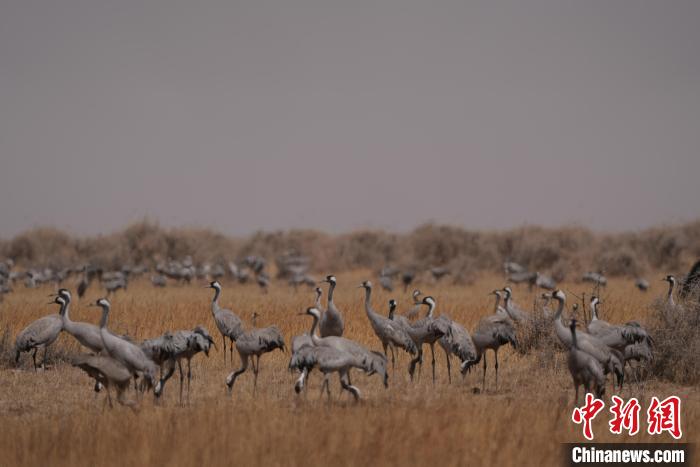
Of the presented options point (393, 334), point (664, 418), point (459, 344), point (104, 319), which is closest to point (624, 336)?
point (459, 344)

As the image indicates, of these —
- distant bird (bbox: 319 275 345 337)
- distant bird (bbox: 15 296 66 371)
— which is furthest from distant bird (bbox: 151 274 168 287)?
distant bird (bbox: 15 296 66 371)

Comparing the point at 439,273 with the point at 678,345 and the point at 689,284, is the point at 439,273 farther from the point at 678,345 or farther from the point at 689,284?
the point at 678,345

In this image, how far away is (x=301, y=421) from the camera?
804 cm

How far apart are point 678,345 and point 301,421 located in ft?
22.5

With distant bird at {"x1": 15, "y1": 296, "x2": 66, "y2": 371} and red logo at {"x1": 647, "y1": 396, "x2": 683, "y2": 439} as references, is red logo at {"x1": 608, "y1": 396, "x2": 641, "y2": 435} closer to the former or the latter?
red logo at {"x1": 647, "y1": 396, "x2": 683, "y2": 439}

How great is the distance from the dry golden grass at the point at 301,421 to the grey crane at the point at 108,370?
0.35 metres

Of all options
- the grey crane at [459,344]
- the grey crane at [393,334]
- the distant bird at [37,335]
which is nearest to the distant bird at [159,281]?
the distant bird at [37,335]

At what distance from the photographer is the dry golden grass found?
689 cm

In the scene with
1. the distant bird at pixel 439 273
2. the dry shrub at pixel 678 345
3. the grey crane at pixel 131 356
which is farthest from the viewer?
the distant bird at pixel 439 273

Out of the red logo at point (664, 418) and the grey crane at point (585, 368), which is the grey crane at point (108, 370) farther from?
the red logo at point (664, 418)

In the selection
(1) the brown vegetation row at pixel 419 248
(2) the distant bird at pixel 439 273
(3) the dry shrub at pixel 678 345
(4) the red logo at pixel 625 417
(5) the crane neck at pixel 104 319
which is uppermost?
(1) the brown vegetation row at pixel 419 248

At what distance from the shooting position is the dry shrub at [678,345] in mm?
11844

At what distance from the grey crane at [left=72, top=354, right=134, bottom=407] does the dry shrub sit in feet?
26.4

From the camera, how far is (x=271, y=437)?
723cm
